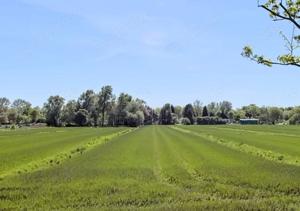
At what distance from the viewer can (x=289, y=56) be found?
43.9 feet

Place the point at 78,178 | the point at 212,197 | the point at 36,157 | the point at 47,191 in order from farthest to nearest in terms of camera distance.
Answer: the point at 36,157 → the point at 78,178 → the point at 47,191 → the point at 212,197

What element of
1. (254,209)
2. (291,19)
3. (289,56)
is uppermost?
(291,19)

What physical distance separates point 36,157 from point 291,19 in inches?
1287

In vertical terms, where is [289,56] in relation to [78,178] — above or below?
above

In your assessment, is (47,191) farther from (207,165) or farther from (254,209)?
(207,165)

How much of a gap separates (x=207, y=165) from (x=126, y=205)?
15.6m

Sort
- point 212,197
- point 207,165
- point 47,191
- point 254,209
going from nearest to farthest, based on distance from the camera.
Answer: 1. point 254,209
2. point 212,197
3. point 47,191
4. point 207,165

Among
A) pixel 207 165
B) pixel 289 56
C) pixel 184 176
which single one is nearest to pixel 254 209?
pixel 289 56

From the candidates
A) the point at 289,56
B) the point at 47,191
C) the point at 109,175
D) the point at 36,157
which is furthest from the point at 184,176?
the point at 36,157

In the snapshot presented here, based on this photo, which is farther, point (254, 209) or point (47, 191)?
point (47, 191)

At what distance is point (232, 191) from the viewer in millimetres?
22078

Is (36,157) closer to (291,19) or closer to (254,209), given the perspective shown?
(254,209)

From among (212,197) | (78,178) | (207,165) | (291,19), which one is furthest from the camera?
(207,165)

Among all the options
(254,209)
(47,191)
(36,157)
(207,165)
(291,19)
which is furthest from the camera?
(36,157)
